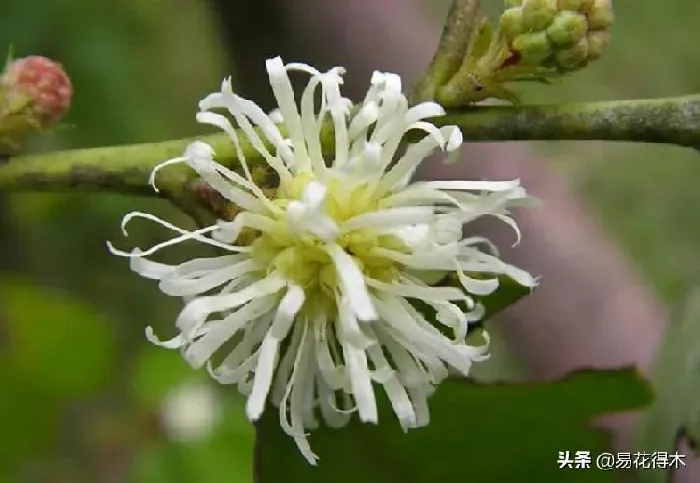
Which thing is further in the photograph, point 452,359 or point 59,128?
point 59,128

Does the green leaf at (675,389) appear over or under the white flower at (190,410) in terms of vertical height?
over

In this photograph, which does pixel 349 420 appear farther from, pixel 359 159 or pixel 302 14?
pixel 302 14

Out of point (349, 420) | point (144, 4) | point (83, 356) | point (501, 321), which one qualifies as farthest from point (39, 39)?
point (349, 420)

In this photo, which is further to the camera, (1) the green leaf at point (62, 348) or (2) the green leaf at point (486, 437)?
(1) the green leaf at point (62, 348)

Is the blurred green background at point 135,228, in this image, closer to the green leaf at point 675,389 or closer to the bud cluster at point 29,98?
the green leaf at point 675,389

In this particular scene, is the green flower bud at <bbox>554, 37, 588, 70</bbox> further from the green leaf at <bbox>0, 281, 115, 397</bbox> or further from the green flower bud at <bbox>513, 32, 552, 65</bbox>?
the green leaf at <bbox>0, 281, 115, 397</bbox>

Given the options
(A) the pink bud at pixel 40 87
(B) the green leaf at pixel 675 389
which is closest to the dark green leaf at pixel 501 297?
(B) the green leaf at pixel 675 389

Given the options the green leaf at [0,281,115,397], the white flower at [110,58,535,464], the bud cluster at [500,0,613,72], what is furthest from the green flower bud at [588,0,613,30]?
the green leaf at [0,281,115,397]
